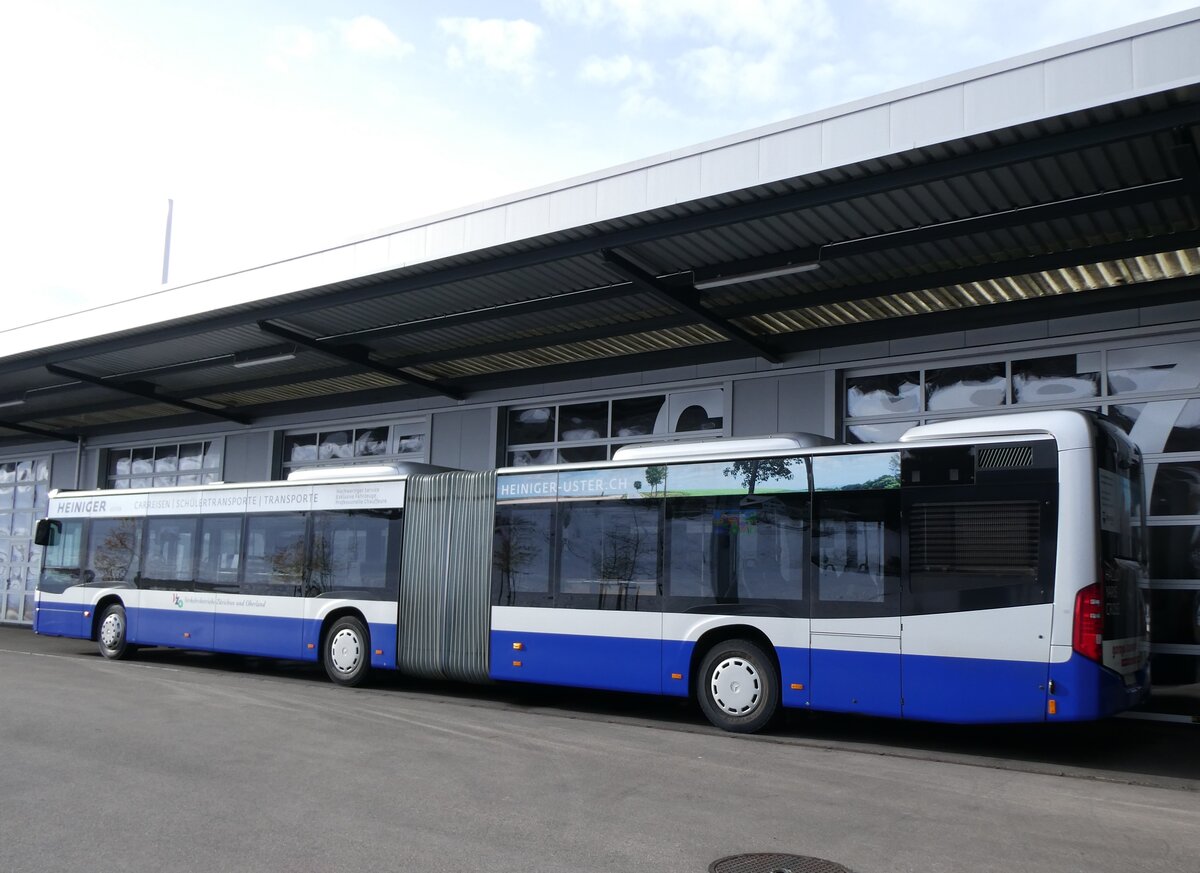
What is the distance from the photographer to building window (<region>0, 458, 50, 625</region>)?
90.0ft

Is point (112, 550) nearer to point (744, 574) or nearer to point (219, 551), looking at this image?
point (219, 551)

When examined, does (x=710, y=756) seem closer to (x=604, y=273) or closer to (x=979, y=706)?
(x=979, y=706)

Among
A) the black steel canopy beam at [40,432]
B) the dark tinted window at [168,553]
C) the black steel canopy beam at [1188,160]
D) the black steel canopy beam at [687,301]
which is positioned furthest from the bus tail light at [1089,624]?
the black steel canopy beam at [40,432]

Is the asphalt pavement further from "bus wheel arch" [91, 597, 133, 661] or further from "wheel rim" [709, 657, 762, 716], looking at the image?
"bus wheel arch" [91, 597, 133, 661]

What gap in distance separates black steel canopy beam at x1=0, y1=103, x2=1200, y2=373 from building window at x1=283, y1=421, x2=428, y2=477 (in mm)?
5055

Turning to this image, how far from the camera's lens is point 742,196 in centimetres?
1085

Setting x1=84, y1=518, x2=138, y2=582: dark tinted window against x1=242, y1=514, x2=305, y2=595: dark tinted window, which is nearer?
x1=242, y1=514, x2=305, y2=595: dark tinted window

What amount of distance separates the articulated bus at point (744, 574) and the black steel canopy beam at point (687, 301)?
2316mm

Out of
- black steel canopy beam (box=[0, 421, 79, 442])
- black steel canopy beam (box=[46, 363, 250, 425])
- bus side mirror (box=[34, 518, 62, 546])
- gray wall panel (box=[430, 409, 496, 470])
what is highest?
black steel canopy beam (box=[46, 363, 250, 425])

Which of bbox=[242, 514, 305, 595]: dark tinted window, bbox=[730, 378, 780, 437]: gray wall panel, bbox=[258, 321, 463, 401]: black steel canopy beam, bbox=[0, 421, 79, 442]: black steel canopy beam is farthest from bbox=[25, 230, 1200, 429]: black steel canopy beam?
bbox=[0, 421, 79, 442]: black steel canopy beam

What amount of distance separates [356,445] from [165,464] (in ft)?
23.1

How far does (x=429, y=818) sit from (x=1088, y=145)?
761cm

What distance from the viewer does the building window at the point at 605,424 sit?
16.4 metres

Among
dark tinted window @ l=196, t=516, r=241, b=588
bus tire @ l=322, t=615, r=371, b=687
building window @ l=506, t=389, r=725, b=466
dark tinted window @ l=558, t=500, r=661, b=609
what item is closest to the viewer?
dark tinted window @ l=558, t=500, r=661, b=609
